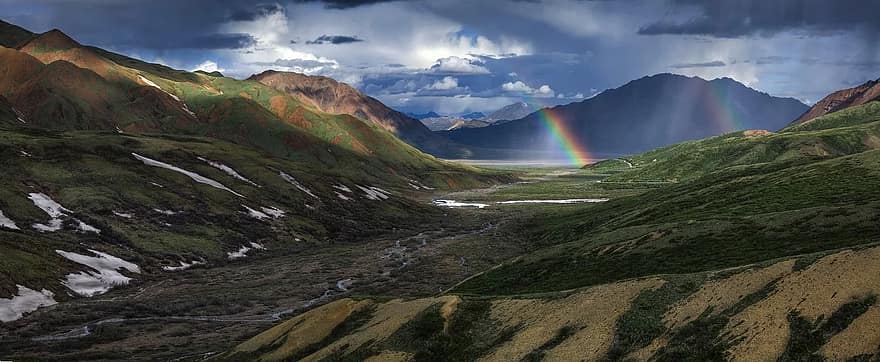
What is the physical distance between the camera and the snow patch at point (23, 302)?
82.8m

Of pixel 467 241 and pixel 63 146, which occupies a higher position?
pixel 63 146

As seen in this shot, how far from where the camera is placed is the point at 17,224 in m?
120

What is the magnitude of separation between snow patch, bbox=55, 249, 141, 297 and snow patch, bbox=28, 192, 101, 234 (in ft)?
48.3

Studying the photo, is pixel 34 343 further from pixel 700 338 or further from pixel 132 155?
pixel 132 155

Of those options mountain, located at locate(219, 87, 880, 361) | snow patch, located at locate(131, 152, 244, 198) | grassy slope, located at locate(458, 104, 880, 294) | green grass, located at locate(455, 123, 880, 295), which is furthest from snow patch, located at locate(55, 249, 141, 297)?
snow patch, located at locate(131, 152, 244, 198)

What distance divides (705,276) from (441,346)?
59.9 feet

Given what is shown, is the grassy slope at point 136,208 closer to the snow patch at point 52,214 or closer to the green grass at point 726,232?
the snow patch at point 52,214

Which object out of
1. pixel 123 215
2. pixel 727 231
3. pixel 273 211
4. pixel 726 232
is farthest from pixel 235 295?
pixel 273 211

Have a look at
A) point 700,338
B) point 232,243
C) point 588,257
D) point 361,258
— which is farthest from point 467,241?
point 700,338

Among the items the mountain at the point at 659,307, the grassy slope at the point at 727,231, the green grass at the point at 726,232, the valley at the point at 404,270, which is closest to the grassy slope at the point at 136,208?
the valley at the point at 404,270

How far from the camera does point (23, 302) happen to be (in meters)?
87.0

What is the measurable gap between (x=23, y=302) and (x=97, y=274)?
19027mm

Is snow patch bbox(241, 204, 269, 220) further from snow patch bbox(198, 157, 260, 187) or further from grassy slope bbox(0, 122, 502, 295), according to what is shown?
snow patch bbox(198, 157, 260, 187)

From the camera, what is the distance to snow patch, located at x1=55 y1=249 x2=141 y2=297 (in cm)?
9970
